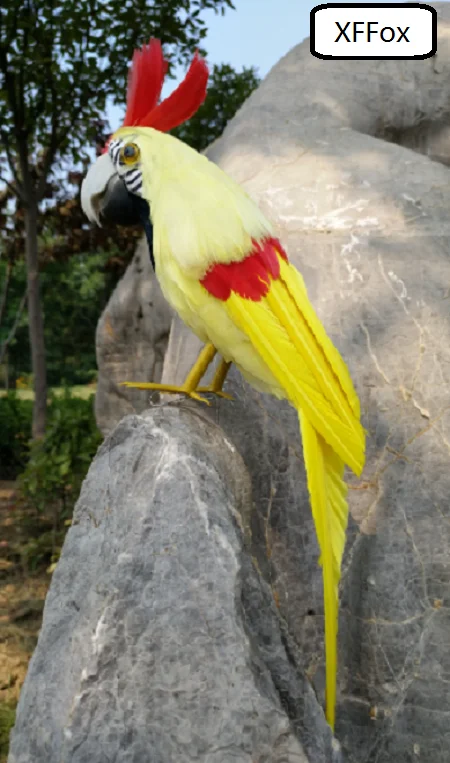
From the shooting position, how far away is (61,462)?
17.1 feet

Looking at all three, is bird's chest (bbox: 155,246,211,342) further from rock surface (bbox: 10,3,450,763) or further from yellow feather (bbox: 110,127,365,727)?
rock surface (bbox: 10,3,450,763)

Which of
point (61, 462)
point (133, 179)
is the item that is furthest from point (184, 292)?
point (61, 462)

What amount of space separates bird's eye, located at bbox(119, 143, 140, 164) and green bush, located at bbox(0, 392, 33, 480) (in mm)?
6120

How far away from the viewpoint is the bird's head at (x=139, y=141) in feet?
5.85

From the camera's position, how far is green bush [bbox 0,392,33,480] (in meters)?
7.63

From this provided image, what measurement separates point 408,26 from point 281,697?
2775mm

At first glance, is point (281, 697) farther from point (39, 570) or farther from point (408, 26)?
point (39, 570)

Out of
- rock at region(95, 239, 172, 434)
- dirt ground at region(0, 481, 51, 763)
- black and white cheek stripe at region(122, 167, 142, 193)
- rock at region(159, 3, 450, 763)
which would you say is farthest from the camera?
rock at region(95, 239, 172, 434)

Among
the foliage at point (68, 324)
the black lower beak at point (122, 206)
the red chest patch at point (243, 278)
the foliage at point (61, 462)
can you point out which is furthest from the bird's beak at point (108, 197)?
the foliage at point (68, 324)

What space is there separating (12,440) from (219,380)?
20.1ft

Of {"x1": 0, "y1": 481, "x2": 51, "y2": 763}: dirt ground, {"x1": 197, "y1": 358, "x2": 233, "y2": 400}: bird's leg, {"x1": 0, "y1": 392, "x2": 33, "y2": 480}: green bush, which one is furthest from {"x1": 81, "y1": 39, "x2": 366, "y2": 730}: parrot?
{"x1": 0, "y1": 392, "x2": 33, "y2": 480}: green bush

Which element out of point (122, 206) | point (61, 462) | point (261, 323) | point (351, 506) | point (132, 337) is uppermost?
point (122, 206)

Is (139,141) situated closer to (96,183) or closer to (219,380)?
(96,183)

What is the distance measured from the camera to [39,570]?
5.07 meters
